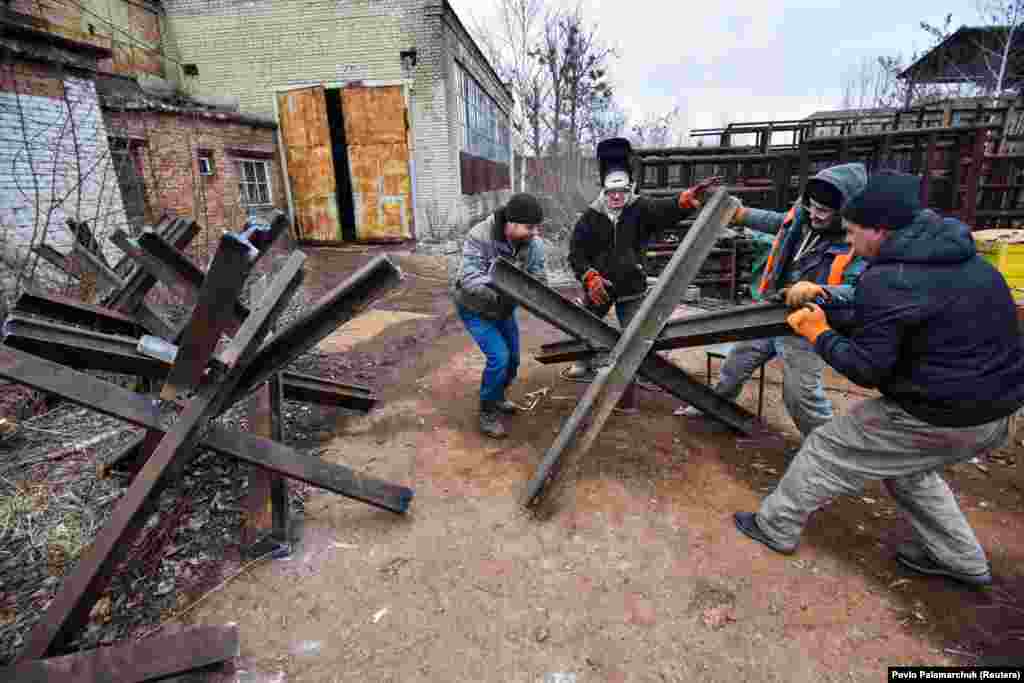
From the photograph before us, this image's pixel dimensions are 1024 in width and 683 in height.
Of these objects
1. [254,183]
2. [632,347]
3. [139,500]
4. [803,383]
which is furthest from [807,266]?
[254,183]

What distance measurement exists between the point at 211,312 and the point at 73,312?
4.70ft

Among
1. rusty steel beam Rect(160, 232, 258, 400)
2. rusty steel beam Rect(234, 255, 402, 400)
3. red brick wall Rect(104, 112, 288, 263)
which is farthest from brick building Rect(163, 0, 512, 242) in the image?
rusty steel beam Rect(160, 232, 258, 400)

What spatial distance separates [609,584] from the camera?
2.18 meters

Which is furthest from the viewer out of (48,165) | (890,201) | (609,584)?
(48,165)

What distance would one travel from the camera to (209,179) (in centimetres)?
1028

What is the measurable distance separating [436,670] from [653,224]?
10.3 ft

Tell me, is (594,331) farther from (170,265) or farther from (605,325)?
(170,265)

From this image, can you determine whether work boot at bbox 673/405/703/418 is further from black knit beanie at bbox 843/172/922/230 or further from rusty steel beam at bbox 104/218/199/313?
rusty steel beam at bbox 104/218/199/313

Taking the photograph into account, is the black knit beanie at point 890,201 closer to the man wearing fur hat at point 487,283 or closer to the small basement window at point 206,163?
the man wearing fur hat at point 487,283

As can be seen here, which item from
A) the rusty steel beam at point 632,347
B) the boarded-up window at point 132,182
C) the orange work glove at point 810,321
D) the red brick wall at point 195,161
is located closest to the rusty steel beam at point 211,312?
the rusty steel beam at point 632,347

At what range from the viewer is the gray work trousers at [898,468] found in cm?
201

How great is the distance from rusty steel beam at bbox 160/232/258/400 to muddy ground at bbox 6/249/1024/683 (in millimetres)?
956

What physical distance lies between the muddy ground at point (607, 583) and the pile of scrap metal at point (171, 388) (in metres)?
0.28

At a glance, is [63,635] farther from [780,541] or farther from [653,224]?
[653,224]
